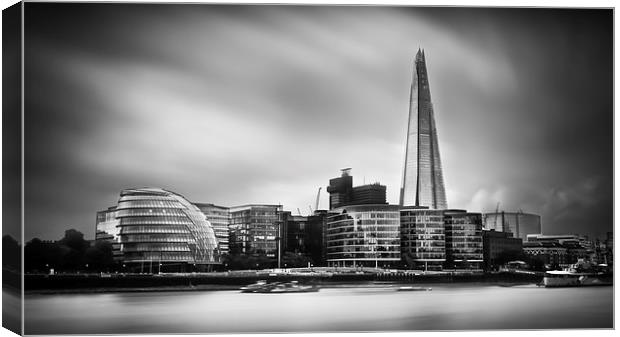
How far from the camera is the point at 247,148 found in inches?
476

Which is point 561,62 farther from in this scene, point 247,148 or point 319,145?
point 247,148

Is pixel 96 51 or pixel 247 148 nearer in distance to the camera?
pixel 96 51

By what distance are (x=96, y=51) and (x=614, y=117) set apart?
20.2 ft

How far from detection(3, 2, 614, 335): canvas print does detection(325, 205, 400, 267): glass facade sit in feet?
4.37

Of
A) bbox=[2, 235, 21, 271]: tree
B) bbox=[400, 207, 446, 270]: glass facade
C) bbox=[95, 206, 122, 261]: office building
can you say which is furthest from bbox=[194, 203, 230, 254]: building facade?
bbox=[2, 235, 21, 271]: tree

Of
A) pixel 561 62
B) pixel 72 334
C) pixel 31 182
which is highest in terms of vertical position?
pixel 561 62

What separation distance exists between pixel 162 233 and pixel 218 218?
102cm

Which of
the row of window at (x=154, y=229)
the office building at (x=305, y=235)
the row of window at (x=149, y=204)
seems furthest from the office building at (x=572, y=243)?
the row of window at (x=154, y=229)

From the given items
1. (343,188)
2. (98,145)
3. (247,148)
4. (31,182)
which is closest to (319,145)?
(247,148)

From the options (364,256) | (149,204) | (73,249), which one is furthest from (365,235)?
(73,249)

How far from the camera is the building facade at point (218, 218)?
45.3ft

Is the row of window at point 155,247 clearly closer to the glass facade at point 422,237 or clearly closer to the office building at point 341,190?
the office building at point 341,190

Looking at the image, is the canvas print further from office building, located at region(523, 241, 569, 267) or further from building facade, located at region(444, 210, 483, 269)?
building facade, located at region(444, 210, 483, 269)

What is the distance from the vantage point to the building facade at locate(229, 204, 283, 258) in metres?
14.1
